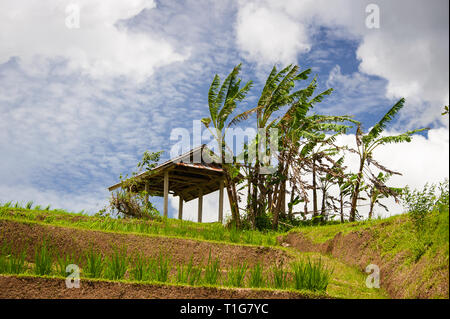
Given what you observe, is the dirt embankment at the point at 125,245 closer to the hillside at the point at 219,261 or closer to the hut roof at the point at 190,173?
the hillside at the point at 219,261

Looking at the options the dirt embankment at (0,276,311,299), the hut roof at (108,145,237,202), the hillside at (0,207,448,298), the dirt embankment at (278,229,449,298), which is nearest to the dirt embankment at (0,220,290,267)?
the hillside at (0,207,448,298)

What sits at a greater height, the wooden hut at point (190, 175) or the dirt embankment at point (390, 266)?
the wooden hut at point (190, 175)

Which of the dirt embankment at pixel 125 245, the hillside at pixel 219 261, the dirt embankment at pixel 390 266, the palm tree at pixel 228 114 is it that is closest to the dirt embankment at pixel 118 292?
the hillside at pixel 219 261

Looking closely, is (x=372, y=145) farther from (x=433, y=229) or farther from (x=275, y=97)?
(x=433, y=229)

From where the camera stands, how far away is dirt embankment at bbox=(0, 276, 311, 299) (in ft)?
17.1

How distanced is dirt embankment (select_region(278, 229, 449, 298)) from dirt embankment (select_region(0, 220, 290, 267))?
1.31 m

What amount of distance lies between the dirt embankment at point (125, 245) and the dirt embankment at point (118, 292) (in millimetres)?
2980

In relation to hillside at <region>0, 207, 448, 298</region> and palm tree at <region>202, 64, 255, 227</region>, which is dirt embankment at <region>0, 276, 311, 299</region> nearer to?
hillside at <region>0, 207, 448, 298</region>

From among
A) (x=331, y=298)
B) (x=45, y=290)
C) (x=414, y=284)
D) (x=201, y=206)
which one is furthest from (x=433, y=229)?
(x=201, y=206)

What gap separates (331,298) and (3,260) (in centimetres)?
439

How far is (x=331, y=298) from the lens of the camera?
5.36 meters

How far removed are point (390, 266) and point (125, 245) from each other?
5001mm

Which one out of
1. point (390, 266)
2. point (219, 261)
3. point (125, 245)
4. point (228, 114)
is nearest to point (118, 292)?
point (219, 261)

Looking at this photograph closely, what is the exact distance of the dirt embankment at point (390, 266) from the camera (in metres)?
5.16
